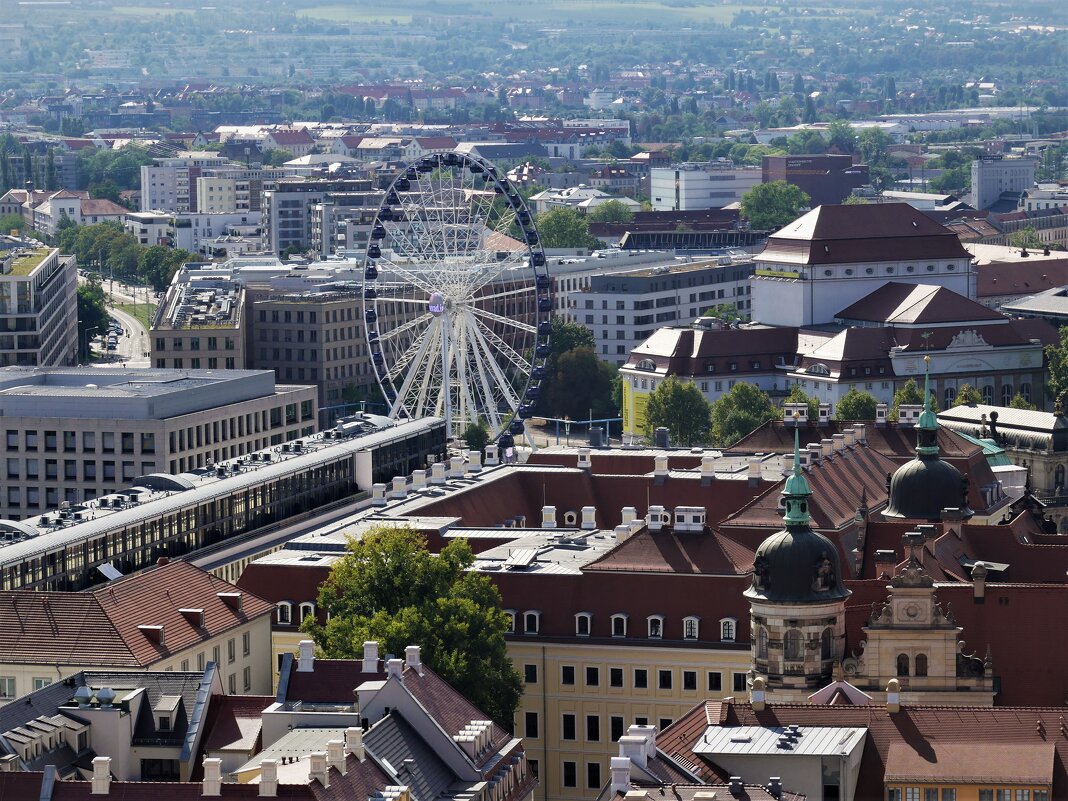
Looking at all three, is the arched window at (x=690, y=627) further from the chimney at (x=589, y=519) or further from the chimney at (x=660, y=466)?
the chimney at (x=660, y=466)

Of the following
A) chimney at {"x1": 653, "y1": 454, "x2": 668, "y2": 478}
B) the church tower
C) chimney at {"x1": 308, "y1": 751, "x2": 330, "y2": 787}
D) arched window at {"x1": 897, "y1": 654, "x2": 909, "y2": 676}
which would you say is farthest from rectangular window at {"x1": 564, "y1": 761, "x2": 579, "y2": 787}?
chimney at {"x1": 308, "y1": 751, "x2": 330, "y2": 787}

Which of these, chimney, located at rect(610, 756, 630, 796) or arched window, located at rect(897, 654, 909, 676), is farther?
arched window, located at rect(897, 654, 909, 676)

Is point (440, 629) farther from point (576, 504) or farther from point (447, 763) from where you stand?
point (576, 504)

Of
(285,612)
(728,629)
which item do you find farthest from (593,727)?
(285,612)

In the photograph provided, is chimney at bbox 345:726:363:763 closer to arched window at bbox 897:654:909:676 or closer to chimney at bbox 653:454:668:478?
arched window at bbox 897:654:909:676

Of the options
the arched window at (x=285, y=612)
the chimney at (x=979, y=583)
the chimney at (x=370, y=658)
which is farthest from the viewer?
the arched window at (x=285, y=612)

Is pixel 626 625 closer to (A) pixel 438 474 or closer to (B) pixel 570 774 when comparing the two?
(B) pixel 570 774

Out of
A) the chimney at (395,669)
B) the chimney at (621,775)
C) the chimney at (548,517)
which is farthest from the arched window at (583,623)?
the chimney at (621,775)
